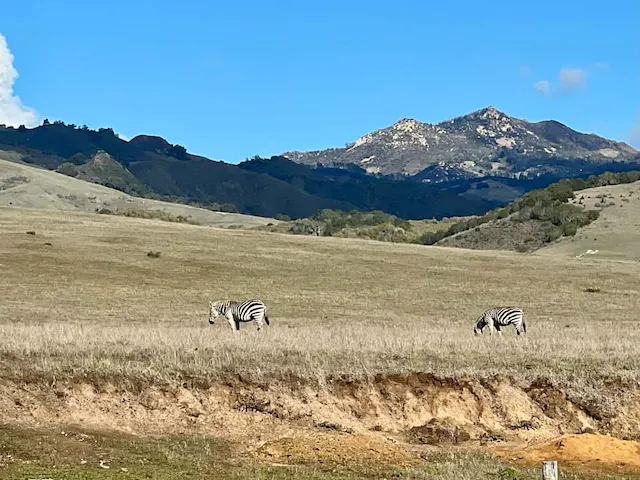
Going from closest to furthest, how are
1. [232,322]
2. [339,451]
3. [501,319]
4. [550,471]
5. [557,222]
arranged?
1. [550,471]
2. [339,451]
3. [232,322]
4. [501,319]
5. [557,222]

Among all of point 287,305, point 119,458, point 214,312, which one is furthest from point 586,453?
point 287,305

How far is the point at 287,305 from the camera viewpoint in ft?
158

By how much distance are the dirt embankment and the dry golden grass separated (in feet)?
1.86

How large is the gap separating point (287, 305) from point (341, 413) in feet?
92.0

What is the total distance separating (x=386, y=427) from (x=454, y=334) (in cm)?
1094

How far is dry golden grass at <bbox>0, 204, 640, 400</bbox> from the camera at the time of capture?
22031 mm

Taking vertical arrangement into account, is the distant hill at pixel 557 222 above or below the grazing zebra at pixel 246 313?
above

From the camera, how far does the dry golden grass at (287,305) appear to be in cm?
2203

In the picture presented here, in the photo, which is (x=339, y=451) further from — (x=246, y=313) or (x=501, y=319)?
(x=501, y=319)

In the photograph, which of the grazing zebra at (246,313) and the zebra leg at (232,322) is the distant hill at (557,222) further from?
the zebra leg at (232,322)

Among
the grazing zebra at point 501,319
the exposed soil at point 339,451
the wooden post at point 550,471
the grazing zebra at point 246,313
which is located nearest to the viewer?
the wooden post at point 550,471

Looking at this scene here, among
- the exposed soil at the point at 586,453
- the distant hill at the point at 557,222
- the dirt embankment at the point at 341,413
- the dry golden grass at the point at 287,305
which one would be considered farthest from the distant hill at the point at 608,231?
the exposed soil at the point at 586,453

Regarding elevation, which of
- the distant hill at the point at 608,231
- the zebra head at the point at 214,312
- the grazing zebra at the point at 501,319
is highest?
the distant hill at the point at 608,231

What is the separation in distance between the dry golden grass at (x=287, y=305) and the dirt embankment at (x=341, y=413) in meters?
0.57
